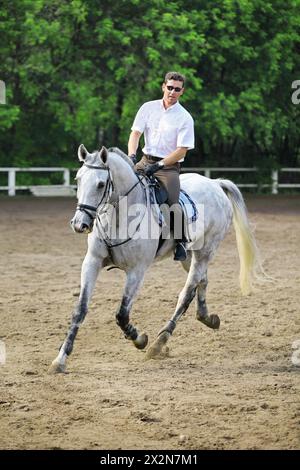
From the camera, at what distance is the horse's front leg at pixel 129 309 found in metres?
8.20

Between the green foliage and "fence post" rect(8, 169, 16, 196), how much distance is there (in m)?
1.16

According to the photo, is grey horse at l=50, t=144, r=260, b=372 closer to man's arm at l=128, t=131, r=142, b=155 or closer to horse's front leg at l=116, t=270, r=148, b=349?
horse's front leg at l=116, t=270, r=148, b=349

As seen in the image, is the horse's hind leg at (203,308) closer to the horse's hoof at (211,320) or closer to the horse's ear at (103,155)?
the horse's hoof at (211,320)

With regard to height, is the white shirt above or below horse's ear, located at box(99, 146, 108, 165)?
above

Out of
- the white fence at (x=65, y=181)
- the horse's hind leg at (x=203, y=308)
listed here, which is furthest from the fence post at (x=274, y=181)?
the horse's hind leg at (x=203, y=308)

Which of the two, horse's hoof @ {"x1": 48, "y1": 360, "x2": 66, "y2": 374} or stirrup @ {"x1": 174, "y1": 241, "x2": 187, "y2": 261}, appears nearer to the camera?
horse's hoof @ {"x1": 48, "y1": 360, "x2": 66, "y2": 374}

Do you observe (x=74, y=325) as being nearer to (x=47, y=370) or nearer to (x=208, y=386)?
(x=47, y=370)

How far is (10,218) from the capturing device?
2025 cm

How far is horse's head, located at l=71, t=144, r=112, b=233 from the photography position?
7.49 m

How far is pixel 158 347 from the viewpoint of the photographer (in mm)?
8445

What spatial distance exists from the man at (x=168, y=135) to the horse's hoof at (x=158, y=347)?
1.06m

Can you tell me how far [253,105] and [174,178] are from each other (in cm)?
1836

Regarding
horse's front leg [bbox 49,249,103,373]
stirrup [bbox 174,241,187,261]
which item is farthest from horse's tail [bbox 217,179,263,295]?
horse's front leg [bbox 49,249,103,373]

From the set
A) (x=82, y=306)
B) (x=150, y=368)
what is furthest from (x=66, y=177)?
(x=150, y=368)
